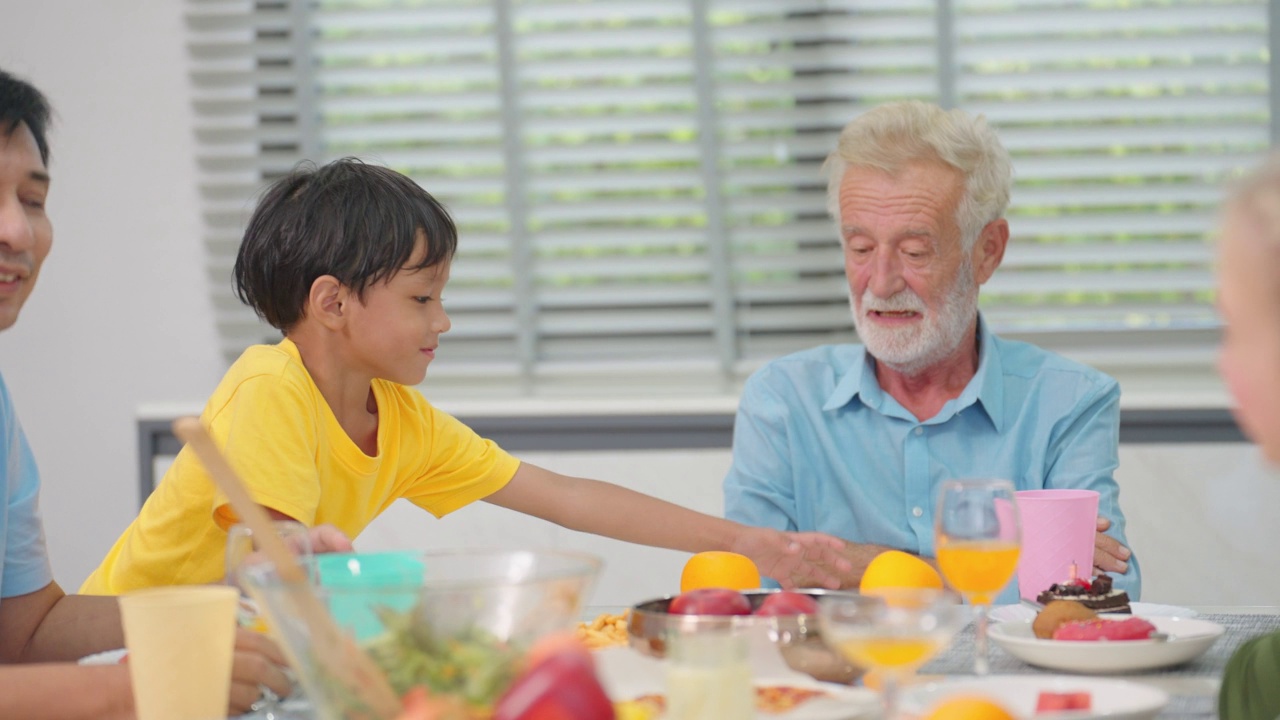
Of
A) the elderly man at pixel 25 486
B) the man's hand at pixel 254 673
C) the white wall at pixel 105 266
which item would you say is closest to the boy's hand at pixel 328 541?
the elderly man at pixel 25 486

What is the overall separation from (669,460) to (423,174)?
1.10 meters

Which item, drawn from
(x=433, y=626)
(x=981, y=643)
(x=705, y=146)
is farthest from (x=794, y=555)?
(x=705, y=146)

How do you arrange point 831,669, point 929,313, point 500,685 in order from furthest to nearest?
point 929,313 → point 831,669 → point 500,685

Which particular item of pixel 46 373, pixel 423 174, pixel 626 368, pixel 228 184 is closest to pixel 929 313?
pixel 626 368

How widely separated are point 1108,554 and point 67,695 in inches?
56.0

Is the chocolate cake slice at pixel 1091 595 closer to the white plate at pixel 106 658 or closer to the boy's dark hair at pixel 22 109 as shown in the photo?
the white plate at pixel 106 658

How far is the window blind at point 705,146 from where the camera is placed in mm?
3404

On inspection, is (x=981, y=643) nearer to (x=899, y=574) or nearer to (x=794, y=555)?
(x=899, y=574)

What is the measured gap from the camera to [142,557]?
1941mm

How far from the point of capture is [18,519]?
5.90ft

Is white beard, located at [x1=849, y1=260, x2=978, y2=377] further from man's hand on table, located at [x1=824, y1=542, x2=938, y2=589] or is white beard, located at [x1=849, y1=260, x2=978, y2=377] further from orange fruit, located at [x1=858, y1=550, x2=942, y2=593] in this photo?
orange fruit, located at [x1=858, y1=550, x2=942, y2=593]

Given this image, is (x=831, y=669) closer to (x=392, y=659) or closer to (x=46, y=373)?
(x=392, y=659)

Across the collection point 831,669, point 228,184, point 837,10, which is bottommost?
point 831,669

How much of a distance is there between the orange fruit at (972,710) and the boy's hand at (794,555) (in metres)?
0.89
